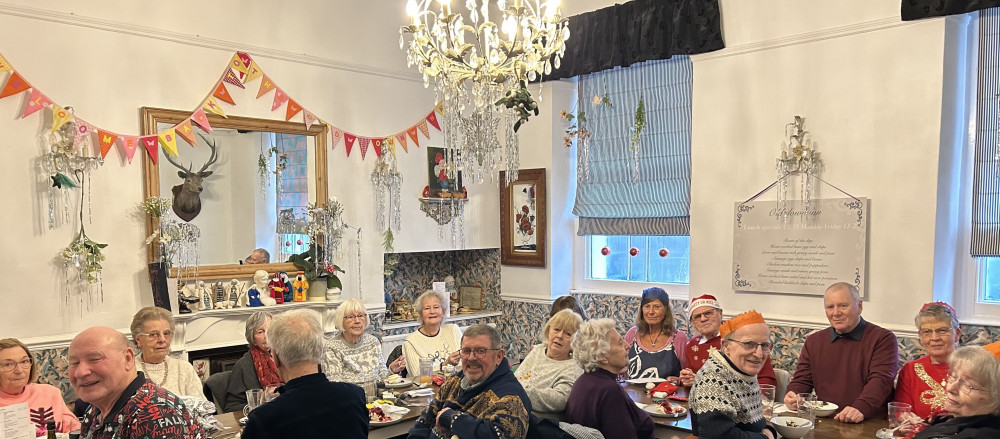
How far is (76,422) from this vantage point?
3398 mm

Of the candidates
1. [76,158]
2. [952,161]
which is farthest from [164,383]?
[952,161]

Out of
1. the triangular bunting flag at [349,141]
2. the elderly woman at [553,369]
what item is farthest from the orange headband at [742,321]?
the triangular bunting flag at [349,141]

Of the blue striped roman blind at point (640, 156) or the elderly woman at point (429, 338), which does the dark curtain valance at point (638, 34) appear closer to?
the blue striped roman blind at point (640, 156)

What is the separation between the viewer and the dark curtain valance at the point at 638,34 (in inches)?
221

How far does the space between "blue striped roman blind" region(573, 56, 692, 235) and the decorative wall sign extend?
28.2 inches

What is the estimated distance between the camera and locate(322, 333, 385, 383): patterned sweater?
446 centimetres

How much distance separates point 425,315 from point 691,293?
7.17 ft

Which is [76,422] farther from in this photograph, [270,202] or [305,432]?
[270,202]

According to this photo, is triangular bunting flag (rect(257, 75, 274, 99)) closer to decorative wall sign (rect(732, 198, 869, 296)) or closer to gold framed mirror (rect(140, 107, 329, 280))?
gold framed mirror (rect(140, 107, 329, 280))

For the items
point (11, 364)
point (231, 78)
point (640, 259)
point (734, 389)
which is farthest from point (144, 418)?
point (640, 259)

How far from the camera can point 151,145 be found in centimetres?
503

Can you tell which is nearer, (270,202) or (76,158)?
(76,158)

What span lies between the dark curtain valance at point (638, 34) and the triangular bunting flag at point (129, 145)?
3557 millimetres

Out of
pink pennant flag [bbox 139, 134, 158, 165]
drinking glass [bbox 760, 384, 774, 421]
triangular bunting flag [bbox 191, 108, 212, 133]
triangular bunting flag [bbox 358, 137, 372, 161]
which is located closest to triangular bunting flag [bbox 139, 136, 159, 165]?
pink pennant flag [bbox 139, 134, 158, 165]
